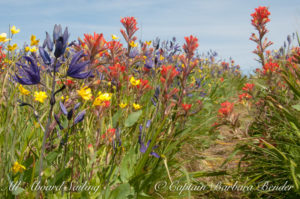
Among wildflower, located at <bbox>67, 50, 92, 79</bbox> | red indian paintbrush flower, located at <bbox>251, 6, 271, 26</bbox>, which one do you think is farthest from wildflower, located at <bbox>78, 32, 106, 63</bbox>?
red indian paintbrush flower, located at <bbox>251, 6, 271, 26</bbox>

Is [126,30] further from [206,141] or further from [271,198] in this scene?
[271,198]

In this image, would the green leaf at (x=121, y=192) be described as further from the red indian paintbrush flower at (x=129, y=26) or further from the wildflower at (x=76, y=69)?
the red indian paintbrush flower at (x=129, y=26)

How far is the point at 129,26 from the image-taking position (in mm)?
3029

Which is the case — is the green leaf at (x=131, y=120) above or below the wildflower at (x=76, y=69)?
below

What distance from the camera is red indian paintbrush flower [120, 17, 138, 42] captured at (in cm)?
301

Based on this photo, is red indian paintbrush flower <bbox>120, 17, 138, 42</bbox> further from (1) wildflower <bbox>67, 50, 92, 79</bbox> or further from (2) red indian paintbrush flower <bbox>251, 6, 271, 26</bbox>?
(1) wildflower <bbox>67, 50, 92, 79</bbox>

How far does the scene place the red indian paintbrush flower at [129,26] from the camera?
301 centimetres

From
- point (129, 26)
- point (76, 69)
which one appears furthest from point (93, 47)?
point (129, 26)

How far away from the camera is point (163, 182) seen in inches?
68.1

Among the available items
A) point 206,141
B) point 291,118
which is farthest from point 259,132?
point 291,118

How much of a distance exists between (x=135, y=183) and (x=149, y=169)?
15cm

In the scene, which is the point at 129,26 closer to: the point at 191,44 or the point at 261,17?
the point at 191,44

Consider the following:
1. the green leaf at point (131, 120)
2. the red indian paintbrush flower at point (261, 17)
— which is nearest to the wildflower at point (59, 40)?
the green leaf at point (131, 120)

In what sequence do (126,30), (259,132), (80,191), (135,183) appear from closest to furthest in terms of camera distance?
(80,191)
(135,183)
(259,132)
(126,30)
